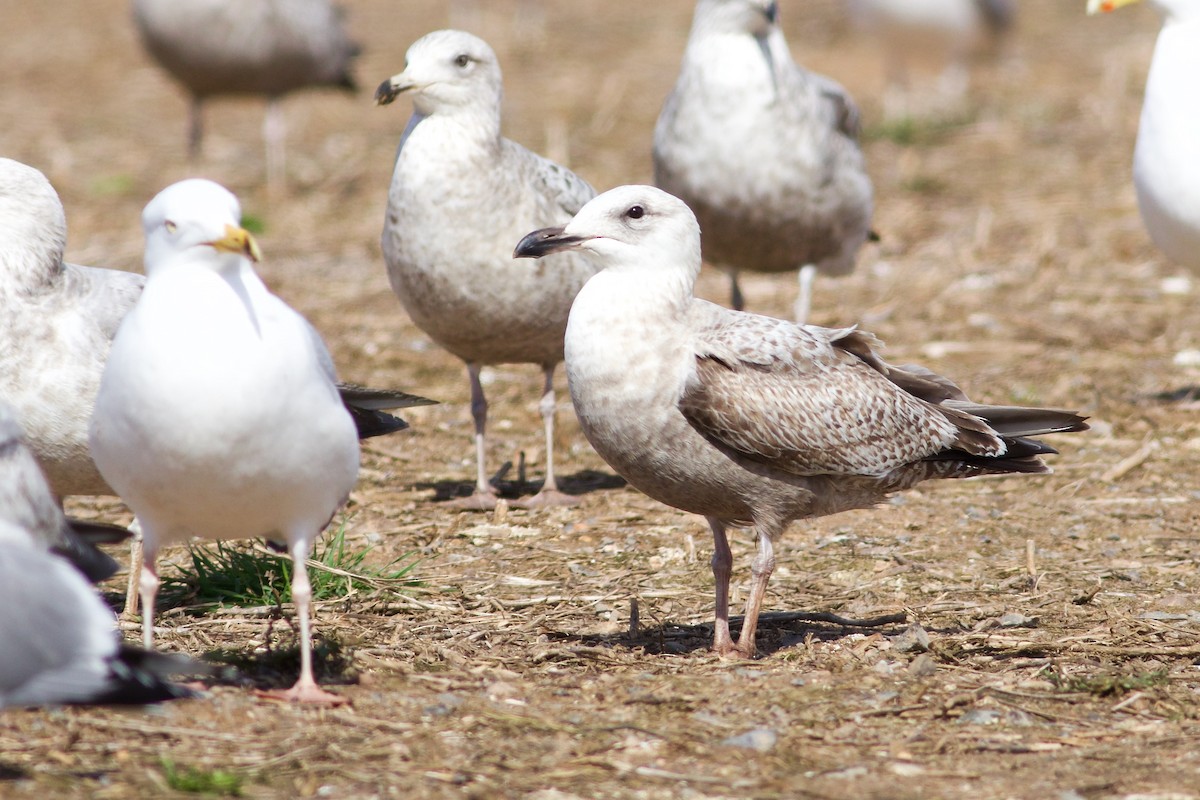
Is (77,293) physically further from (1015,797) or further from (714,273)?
(714,273)

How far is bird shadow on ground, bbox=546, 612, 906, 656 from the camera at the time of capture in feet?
16.6

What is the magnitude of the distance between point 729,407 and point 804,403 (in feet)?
1.02

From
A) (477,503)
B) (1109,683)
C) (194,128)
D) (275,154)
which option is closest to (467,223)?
(477,503)

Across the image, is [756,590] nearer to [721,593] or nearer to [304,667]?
[721,593]

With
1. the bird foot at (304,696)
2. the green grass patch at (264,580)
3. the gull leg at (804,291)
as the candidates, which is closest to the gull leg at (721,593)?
the green grass patch at (264,580)

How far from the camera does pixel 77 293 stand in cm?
534

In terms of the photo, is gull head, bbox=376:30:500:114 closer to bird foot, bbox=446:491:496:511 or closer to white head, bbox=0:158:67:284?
white head, bbox=0:158:67:284

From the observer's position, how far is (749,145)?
7.78 m

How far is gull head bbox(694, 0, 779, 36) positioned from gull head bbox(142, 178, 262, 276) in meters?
4.42

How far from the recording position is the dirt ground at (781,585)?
13.2ft

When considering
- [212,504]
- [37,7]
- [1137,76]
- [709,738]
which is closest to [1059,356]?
[709,738]

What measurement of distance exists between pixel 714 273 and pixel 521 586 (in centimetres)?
558

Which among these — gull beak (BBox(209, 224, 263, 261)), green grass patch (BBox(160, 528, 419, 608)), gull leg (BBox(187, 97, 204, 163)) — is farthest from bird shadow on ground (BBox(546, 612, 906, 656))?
gull leg (BBox(187, 97, 204, 163))

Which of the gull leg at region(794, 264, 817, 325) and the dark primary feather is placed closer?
the dark primary feather
